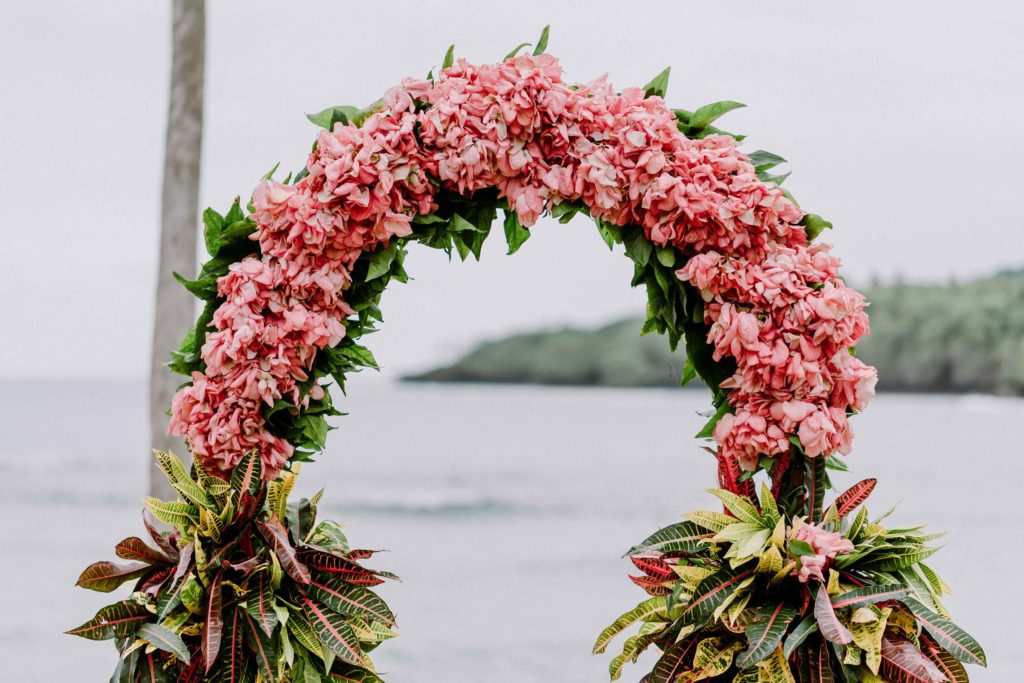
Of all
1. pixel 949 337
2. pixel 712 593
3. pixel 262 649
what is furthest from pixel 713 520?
pixel 949 337

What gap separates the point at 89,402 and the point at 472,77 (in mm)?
41638

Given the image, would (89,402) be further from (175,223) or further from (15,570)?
(175,223)

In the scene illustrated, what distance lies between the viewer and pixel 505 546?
51.1 ft

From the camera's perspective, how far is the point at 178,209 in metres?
4.91

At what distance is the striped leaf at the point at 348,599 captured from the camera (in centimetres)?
268

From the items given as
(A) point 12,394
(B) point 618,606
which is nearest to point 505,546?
(B) point 618,606

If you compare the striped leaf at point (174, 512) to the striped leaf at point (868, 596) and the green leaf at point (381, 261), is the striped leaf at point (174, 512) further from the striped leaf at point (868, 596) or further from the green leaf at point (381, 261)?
the striped leaf at point (868, 596)

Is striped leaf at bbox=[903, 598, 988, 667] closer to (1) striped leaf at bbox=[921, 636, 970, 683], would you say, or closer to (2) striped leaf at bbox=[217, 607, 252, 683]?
(1) striped leaf at bbox=[921, 636, 970, 683]

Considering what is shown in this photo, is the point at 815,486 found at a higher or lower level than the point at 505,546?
higher

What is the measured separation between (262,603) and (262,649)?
12 centimetres

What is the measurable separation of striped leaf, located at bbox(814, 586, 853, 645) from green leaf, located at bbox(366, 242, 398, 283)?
1.40 m

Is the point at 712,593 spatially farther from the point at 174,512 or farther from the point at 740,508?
the point at 174,512

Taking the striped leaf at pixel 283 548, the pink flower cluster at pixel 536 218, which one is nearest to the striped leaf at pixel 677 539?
the pink flower cluster at pixel 536 218

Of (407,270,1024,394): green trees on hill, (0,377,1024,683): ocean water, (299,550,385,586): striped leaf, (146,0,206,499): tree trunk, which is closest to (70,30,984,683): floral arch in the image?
(299,550,385,586): striped leaf
